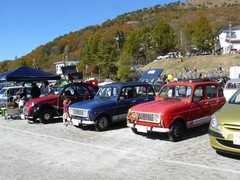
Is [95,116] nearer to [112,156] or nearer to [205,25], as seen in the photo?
[112,156]

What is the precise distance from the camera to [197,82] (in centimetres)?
977

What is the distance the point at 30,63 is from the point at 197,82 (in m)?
137

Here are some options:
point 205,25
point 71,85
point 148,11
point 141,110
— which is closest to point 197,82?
point 141,110

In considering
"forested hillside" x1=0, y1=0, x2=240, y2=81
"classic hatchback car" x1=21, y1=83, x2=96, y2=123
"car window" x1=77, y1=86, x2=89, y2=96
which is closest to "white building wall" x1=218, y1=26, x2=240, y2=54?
"forested hillside" x1=0, y1=0, x2=240, y2=81

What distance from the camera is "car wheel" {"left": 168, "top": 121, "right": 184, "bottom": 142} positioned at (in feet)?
28.7

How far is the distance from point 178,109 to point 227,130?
250 centimetres

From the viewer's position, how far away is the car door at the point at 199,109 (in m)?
9.28

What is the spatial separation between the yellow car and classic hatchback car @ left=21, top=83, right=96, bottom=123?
850 centimetres

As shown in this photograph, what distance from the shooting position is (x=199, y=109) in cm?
948

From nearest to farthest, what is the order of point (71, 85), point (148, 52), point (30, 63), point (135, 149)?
point (135, 149)
point (71, 85)
point (148, 52)
point (30, 63)

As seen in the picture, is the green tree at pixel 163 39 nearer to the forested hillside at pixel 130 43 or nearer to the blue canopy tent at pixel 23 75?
the forested hillside at pixel 130 43

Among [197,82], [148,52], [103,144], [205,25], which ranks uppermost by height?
[205,25]

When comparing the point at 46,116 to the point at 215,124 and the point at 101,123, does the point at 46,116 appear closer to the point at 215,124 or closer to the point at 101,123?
the point at 101,123

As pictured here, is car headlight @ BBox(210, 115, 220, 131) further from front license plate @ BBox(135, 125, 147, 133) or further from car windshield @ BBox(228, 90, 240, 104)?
front license plate @ BBox(135, 125, 147, 133)
